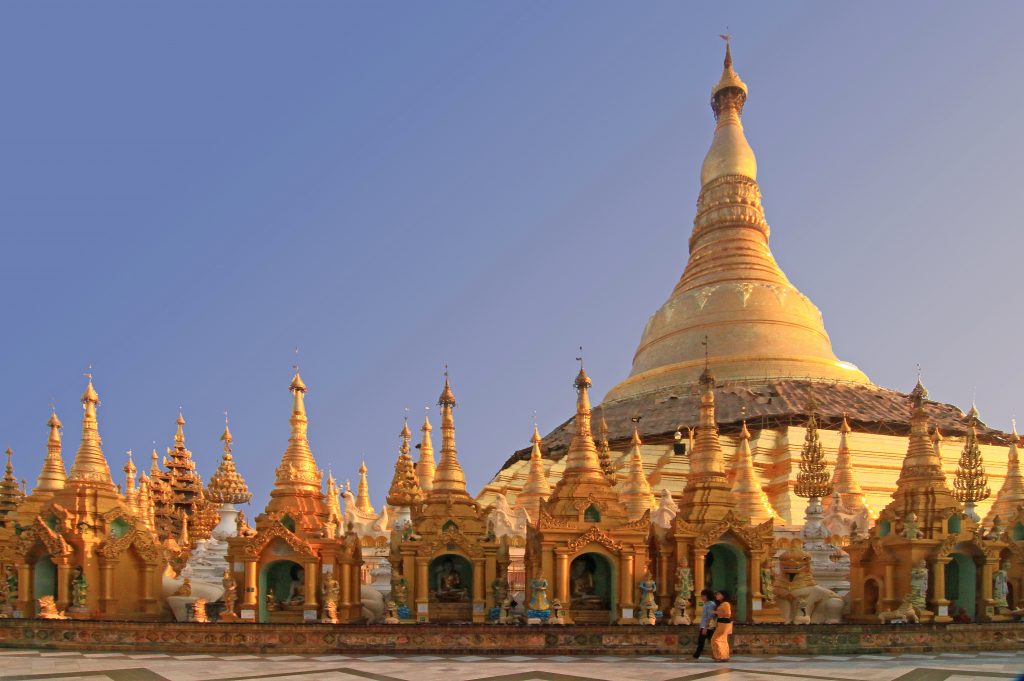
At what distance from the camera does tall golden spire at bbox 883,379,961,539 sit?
2216 cm

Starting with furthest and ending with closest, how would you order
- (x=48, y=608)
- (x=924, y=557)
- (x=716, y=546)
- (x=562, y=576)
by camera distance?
1. (x=716, y=546)
2. (x=48, y=608)
3. (x=924, y=557)
4. (x=562, y=576)

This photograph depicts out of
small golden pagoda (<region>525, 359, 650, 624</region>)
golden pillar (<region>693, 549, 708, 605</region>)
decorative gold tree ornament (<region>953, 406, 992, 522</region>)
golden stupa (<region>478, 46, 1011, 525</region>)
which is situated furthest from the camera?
golden stupa (<region>478, 46, 1011, 525</region>)

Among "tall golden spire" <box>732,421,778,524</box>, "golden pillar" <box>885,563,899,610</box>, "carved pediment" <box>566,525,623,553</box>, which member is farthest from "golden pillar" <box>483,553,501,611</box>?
"tall golden spire" <box>732,421,778,524</box>

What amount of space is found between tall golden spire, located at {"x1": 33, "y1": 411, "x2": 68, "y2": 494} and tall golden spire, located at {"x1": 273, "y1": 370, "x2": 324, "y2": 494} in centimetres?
827

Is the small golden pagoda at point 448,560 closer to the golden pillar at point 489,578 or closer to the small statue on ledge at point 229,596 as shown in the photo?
the golden pillar at point 489,578

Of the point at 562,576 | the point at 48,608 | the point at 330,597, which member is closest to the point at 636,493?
the point at 562,576

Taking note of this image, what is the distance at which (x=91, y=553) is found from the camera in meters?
24.0

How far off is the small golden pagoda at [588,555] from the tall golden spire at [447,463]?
108 inches

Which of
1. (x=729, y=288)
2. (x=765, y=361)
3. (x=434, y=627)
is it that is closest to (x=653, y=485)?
(x=765, y=361)

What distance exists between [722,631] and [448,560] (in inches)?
399

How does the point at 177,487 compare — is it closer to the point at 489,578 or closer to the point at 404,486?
the point at 404,486

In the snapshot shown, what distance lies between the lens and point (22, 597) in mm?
23609

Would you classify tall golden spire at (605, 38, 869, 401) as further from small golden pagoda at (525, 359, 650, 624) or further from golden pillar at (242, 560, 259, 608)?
golden pillar at (242, 560, 259, 608)

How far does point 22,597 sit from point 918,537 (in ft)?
75.7
